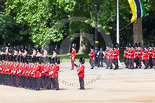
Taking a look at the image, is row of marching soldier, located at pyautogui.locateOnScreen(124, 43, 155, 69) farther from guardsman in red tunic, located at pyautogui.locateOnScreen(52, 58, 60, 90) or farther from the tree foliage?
guardsman in red tunic, located at pyautogui.locateOnScreen(52, 58, 60, 90)

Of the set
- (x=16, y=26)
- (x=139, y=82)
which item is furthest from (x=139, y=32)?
(x=139, y=82)

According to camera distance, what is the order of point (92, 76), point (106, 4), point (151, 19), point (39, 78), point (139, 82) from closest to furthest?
point (39, 78)
point (139, 82)
point (92, 76)
point (106, 4)
point (151, 19)

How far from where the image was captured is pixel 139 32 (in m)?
41.5

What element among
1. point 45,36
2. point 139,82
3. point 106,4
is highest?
point 106,4

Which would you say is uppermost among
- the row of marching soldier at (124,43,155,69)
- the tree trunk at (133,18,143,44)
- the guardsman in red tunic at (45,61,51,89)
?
the tree trunk at (133,18,143,44)

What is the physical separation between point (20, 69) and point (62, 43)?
99.4 feet

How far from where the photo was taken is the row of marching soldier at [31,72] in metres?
19.9

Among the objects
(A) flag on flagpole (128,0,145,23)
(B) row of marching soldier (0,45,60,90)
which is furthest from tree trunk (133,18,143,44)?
(B) row of marching soldier (0,45,60,90)

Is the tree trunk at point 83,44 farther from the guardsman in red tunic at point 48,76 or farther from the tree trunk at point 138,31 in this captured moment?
the guardsman in red tunic at point 48,76

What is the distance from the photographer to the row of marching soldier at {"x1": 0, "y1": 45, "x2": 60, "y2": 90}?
1992 centimetres

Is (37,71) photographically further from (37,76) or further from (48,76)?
(48,76)

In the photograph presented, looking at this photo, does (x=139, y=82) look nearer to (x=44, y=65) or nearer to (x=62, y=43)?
(x=44, y=65)

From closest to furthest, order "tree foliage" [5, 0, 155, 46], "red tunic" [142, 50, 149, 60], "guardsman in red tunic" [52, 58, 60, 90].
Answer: "guardsman in red tunic" [52, 58, 60, 90] < "red tunic" [142, 50, 149, 60] < "tree foliage" [5, 0, 155, 46]

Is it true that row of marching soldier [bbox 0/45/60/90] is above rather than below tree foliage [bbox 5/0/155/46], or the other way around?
below
